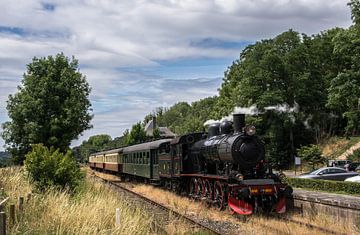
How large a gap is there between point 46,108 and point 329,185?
14453 millimetres

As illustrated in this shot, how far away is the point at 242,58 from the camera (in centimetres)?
6769

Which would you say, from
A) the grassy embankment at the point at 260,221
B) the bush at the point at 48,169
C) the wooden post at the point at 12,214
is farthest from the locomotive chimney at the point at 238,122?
the wooden post at the point at 12,214

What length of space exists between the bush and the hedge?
1219cm

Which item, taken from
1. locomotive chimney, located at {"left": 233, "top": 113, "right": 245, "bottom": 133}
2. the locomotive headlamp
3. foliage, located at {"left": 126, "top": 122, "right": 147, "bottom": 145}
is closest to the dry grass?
the locomotive headlamp

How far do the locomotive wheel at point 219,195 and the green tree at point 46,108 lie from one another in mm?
9476

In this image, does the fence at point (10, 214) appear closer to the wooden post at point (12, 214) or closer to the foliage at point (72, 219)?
the wooden post at point (12, 214)

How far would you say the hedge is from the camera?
824 inches

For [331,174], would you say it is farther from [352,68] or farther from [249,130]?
[249,130]

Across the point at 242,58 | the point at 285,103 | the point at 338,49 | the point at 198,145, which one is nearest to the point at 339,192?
the point at 198,145

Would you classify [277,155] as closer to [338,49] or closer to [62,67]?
[338,49]

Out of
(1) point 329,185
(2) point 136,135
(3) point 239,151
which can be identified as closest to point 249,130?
(3) point 239,151

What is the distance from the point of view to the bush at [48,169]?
53.7ft

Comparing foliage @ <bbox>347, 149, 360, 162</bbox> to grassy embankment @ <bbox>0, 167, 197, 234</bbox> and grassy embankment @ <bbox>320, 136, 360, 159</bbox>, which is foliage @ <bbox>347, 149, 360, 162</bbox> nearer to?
grassy embankment @ <bbox>320, 136, 360, 159</bbox>

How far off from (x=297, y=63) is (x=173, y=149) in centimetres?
3769
